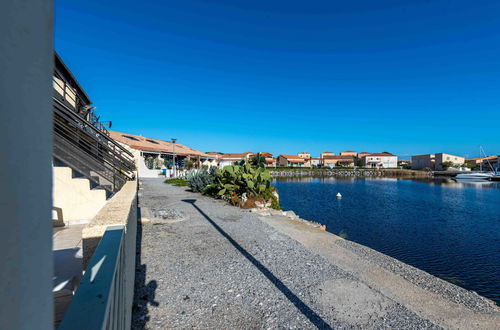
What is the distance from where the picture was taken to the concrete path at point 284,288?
3.57 metres

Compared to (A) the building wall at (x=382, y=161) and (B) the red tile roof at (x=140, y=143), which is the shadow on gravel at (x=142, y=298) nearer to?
(B) the red tile roof at (x=140, y=143)

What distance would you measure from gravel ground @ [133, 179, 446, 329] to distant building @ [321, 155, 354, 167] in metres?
118

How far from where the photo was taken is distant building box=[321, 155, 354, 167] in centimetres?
11931

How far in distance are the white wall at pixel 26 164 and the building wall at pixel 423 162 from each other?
12956 cm

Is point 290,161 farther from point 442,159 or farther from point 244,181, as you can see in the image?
point 244,181

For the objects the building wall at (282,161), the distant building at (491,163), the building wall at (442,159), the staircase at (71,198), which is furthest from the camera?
the building wall at (282,161)

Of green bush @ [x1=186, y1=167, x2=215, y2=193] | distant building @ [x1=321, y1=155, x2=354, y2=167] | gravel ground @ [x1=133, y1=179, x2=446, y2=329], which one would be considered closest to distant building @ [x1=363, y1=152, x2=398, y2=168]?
A: distant building @ [x1=321, y1=155, x2=354, y2=167]

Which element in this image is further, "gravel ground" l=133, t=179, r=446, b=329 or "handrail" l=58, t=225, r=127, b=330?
"gravel ground" l=133, t=179, r=446, b=329

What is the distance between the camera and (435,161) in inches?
4279

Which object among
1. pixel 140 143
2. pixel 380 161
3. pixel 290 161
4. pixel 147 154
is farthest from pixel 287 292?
pixel 380 161

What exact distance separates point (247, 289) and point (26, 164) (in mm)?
4177

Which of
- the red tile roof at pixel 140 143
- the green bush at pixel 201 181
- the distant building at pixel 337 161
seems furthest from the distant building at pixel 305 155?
the green bush at pixel 201 181

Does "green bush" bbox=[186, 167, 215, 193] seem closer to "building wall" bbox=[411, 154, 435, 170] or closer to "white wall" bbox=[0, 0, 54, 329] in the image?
"white wall" bbox=[0, 0, 54, 329]

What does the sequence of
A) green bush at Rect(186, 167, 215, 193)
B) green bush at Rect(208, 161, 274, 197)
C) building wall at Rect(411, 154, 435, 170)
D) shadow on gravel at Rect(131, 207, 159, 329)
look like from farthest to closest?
1. building wall at Rect(411, 154, 435, 170)
2. green bush at Rect(186, 167, 215, 193)
3. green bush at Rect(208, 161, 274, 197)
4. shadow on gravel at Rect(131, 207, 159, 329)
